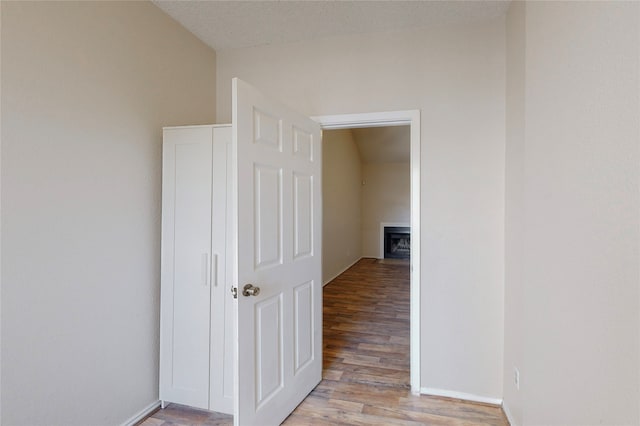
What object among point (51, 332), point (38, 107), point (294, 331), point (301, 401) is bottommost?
point (301, 401)

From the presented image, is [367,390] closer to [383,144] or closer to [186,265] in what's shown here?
[186,265]

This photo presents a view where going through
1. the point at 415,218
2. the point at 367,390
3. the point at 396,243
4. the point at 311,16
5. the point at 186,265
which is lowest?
the point at 367,390

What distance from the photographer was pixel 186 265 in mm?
2096

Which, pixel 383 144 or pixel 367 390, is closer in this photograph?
pixel 367 390

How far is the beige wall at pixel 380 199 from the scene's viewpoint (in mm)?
8406

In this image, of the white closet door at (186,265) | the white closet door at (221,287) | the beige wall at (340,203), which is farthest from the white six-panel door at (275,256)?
the beige wall at (340,203)

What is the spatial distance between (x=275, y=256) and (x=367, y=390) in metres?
1.27

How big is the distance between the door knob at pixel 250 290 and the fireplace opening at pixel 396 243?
7.04m

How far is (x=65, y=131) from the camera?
159cm

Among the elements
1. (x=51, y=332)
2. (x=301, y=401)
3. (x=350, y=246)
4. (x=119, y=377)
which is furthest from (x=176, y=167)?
(x=350, y=246)

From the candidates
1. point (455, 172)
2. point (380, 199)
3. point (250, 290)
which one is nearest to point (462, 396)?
point (455, 172)

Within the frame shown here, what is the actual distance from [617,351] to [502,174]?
1.54 m

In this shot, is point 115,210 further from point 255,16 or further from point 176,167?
point 255,16

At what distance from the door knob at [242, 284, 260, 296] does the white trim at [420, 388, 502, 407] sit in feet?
4.79
